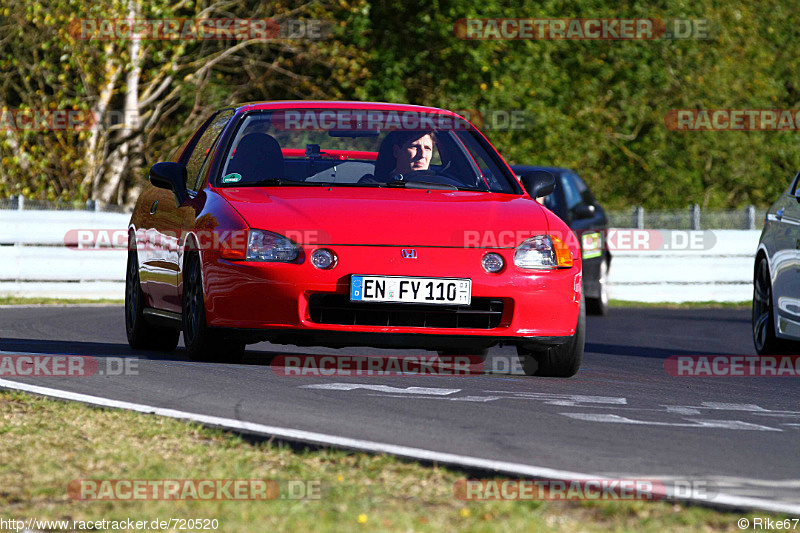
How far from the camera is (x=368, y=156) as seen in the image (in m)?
9.58

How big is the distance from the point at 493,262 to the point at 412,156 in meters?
1.45

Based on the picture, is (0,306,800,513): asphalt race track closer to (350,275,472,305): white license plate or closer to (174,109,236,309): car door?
(350,275,472,305): white license plate

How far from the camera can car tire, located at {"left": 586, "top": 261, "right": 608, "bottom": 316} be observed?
732 inches

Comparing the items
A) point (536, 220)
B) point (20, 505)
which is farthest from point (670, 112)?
point (20, 505)

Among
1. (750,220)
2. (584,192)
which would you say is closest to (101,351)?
(584,192)

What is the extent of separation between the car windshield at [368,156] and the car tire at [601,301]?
9.02 m

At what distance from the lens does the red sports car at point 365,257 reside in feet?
26.2

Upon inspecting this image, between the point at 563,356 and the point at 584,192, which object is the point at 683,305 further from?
the point at 563,356

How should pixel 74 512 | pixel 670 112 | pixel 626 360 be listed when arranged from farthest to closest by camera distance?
pixel 670 112, pixel 626 360, pixel 74 512

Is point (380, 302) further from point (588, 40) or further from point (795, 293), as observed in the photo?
point (588, 40)

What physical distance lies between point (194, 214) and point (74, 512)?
431 centimetres

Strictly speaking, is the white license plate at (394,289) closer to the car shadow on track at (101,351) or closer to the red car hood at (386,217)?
the red car hood at (386,217)

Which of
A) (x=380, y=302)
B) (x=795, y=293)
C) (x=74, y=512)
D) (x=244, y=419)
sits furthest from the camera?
(x=795, y=293)

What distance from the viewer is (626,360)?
1132cm
